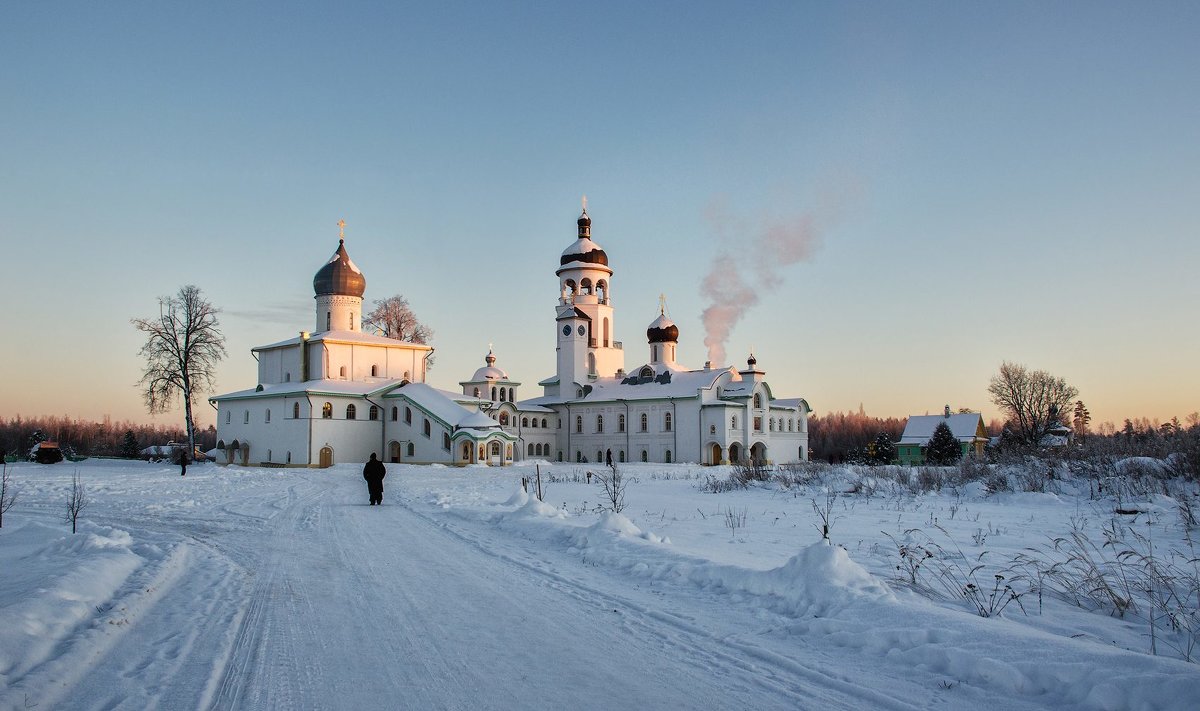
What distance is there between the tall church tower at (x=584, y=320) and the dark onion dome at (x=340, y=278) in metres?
15.8

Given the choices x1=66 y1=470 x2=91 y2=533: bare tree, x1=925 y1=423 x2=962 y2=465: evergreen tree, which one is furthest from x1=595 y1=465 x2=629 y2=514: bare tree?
x1=925 y1=423 x2=962 y2=465: evergreen tree

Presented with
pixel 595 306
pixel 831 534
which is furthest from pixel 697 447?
pixel 831 534

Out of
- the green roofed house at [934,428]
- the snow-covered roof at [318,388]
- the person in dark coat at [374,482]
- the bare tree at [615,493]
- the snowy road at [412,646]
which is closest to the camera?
the snowy road at [412,646]

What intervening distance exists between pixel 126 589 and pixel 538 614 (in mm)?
4204

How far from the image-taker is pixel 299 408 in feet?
152

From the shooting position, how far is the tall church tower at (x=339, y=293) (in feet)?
171

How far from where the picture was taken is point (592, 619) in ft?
A: 22.8

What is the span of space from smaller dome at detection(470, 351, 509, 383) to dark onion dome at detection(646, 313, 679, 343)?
1141 centimetres

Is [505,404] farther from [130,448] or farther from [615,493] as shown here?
[615,493]

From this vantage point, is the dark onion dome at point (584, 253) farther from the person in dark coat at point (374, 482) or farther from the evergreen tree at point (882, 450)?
the person in dark coat at point (374, 482)

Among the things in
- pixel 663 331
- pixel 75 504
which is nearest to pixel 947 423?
pixel 663 331

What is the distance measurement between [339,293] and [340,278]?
3.10 ft

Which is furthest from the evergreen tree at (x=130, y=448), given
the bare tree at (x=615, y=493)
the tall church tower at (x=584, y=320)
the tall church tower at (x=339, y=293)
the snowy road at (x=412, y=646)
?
the snowy road at (x=412, y=646)

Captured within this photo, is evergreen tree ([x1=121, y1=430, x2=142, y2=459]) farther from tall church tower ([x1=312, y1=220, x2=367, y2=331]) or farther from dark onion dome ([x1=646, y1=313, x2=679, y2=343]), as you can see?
dark onion dome ([x1=646, y1=313, x2=679, y2=343])
